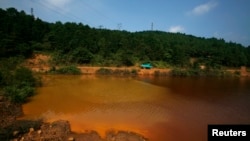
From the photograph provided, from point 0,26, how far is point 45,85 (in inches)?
826

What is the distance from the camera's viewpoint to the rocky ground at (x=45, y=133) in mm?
11250

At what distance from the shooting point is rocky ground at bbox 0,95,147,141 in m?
11.2

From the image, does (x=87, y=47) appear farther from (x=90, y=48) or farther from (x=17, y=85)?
(x=17, y=85)

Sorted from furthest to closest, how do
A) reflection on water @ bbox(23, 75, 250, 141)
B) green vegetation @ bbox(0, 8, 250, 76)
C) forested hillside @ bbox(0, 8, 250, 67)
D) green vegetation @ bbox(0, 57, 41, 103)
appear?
forested hillside @ bbox(0, 8, 250, 67), green vegetation @ bbox(0, 8, 250, 76), green vegetation @ bbox(0, 57, 41, 103), reflection on water @ bbox(23, 75, 250, 141)

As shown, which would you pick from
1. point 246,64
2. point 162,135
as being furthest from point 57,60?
point 246,64

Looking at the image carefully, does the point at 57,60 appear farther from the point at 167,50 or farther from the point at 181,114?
the point at 181,114

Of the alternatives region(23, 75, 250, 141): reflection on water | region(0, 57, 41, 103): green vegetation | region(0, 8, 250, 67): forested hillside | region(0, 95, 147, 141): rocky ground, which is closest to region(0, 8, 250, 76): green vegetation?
region(0, 8, 250, 67): forested hillside

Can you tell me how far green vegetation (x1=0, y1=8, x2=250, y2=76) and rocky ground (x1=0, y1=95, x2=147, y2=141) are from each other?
25236 millimetres

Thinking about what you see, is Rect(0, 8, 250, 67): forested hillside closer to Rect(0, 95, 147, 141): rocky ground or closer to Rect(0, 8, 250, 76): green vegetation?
Rect(0, 8, 250, 76): green vegetation

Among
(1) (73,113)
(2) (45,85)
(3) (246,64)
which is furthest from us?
(3) (246,64)

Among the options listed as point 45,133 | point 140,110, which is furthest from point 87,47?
point 45,133

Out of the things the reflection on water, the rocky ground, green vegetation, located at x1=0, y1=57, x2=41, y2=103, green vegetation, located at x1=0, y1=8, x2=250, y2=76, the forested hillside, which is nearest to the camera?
the rocky ground

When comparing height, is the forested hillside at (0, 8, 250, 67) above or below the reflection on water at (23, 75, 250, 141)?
above

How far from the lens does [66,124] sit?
13.6 metres
